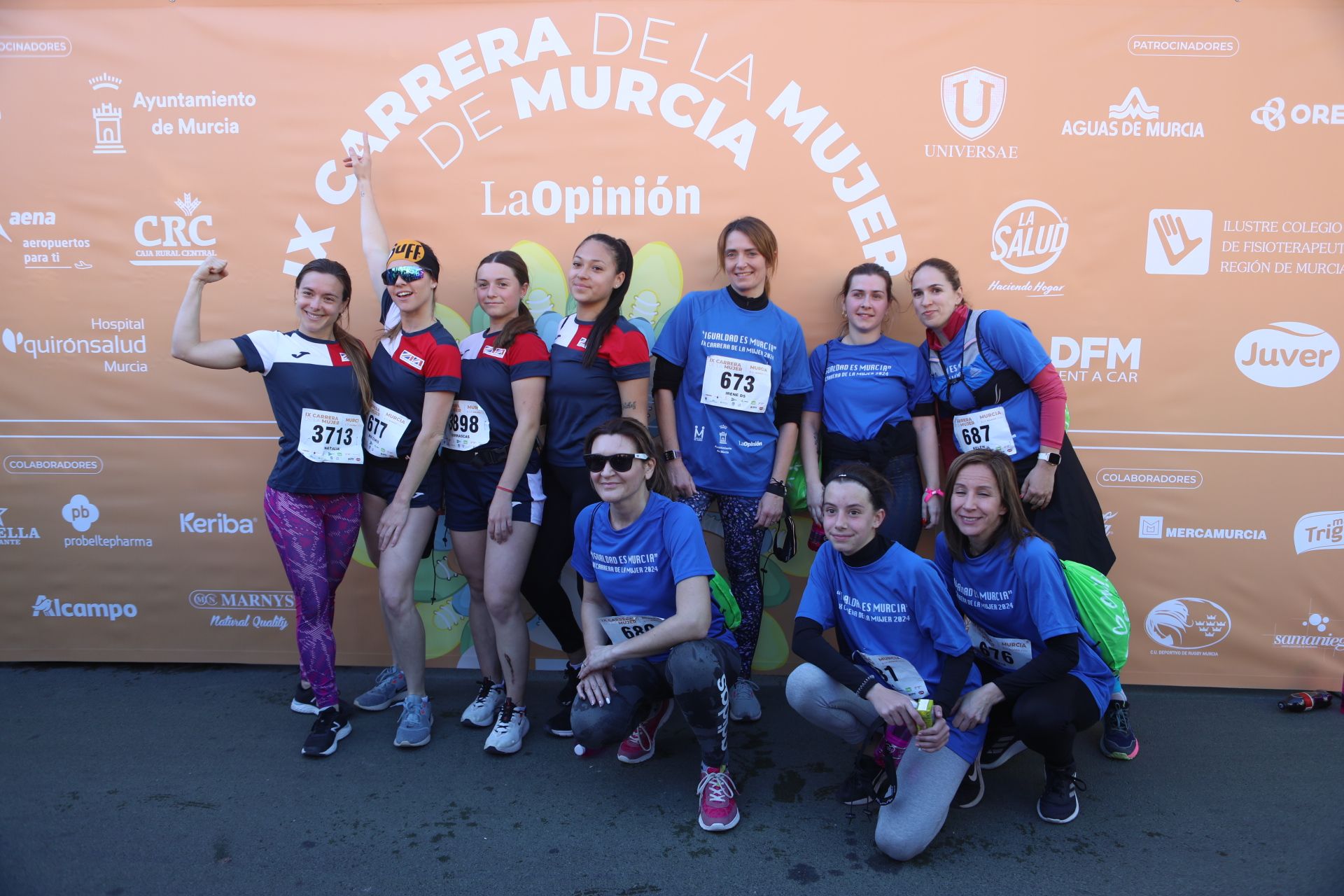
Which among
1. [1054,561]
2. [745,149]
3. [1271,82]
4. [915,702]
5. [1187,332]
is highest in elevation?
[1271,82]

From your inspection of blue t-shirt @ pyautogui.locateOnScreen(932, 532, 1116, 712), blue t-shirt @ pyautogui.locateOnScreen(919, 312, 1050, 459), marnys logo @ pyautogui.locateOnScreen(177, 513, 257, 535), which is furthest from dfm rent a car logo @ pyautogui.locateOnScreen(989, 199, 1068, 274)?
marnys logo @ pyautogui.locateOnScreen(177, 513, 257, 535)

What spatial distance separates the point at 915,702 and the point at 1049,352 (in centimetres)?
Answer: 181

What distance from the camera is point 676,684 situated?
8.11 feet

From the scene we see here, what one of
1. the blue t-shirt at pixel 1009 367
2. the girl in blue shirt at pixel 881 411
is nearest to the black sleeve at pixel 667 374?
the girl in blue shirt at pixel 881 411

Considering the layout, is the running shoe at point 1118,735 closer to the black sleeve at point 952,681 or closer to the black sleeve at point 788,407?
the black sleeve at point 952,681

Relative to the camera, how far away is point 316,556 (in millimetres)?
2939

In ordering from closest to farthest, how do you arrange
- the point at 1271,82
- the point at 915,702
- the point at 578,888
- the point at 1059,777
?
the point at 578,888 < the point at 915,702 < the point at 1059,777 < the point at 1271,82

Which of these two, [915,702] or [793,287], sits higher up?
[793,287]

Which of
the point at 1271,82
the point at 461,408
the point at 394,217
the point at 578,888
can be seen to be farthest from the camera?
the point at 394,217

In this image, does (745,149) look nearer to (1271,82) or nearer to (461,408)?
(461,408)

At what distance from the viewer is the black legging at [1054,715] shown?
2400 millimetres

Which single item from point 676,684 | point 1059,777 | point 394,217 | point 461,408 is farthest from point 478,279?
point 1059,777

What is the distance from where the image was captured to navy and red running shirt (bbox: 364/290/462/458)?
2896 millimetres

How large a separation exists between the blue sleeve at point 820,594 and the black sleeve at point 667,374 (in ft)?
3.14
